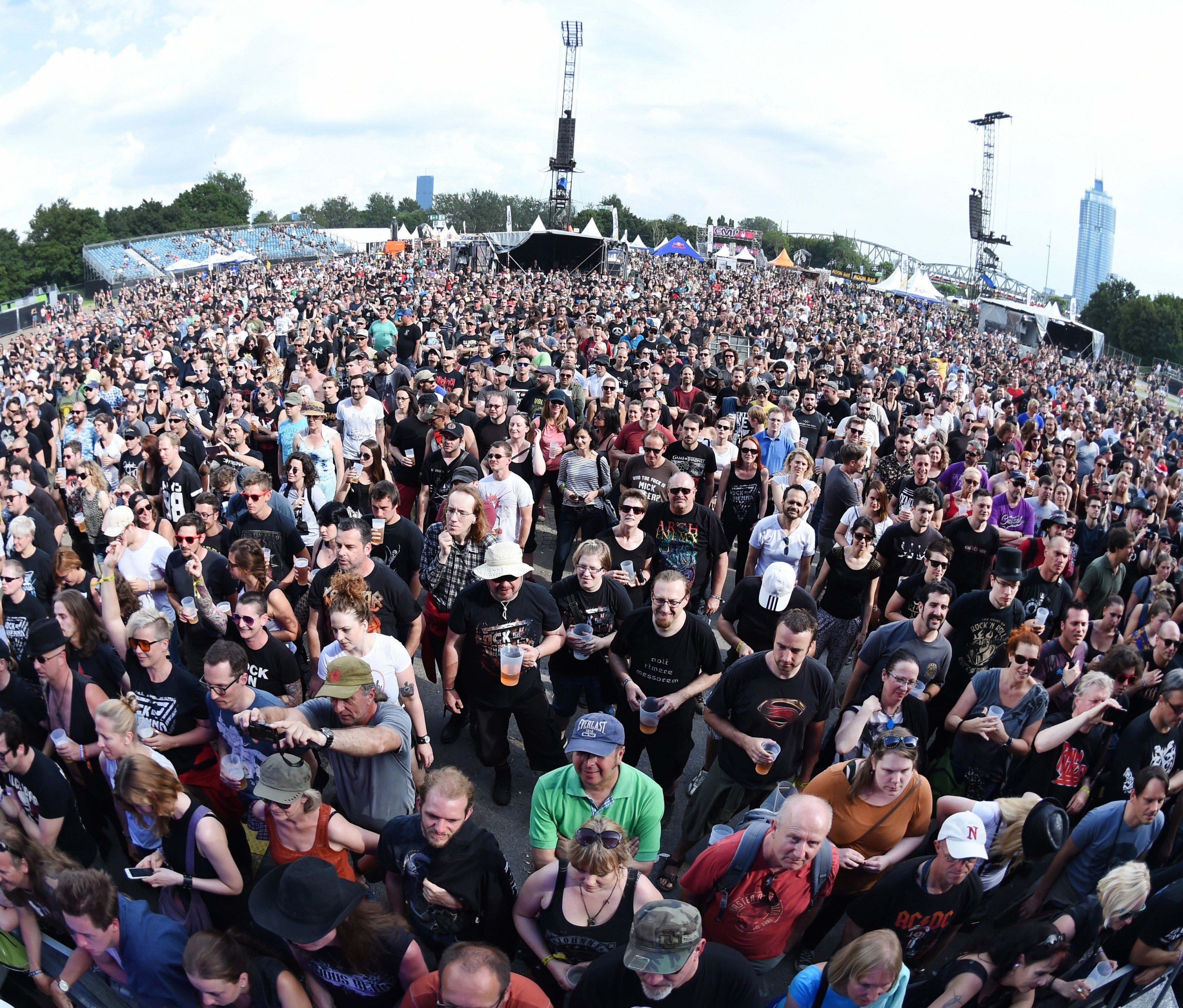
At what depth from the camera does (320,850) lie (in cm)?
273

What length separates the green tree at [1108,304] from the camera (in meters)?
66.2

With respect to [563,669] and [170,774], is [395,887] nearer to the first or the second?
[170,774]

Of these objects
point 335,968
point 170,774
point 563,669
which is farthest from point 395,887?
point 563,669

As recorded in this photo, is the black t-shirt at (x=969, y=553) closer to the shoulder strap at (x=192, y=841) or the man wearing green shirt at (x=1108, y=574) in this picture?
the man wearing green shirt at (x=1108, y=574)

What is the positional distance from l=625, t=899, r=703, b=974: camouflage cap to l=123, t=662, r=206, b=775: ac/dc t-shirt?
2.38m

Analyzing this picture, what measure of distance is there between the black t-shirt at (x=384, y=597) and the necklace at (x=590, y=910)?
6.41ft

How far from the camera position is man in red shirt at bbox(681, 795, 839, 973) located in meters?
2.57

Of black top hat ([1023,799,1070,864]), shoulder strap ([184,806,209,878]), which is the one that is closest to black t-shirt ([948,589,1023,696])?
black top hat ([1023,799,1070,864])

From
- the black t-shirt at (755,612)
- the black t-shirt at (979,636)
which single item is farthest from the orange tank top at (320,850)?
the black t-shirt at (979,636)

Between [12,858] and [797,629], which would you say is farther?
[797,629]

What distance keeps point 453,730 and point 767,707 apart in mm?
2191

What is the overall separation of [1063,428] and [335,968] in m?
11.4

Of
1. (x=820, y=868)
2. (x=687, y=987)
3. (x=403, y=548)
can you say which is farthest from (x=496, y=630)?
(x=687, y=987)

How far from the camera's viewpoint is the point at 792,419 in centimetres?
740
